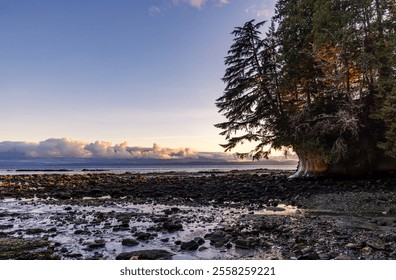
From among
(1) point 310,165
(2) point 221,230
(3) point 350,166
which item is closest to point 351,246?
(2) point 221,230

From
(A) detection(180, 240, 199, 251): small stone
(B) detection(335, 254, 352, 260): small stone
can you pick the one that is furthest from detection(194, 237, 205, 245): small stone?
(B) detection(335, 254, 352, 260): small stone

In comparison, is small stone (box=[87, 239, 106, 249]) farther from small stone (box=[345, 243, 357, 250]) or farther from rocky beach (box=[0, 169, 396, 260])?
small stone (box=[345, 243, 357, 250])

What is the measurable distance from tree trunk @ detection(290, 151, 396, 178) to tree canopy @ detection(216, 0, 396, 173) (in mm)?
68

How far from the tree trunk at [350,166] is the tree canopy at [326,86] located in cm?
7

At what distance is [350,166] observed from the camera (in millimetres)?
22422

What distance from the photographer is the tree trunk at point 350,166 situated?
71.1 ft

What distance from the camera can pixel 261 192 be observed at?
59.3 feet

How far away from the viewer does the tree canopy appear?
19.3 metres

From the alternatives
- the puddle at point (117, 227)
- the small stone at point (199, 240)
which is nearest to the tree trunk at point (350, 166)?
the puddle at point (117, 227)

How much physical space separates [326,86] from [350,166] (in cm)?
610

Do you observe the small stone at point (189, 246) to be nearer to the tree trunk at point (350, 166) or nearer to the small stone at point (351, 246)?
the small stone at point (351, 246)
